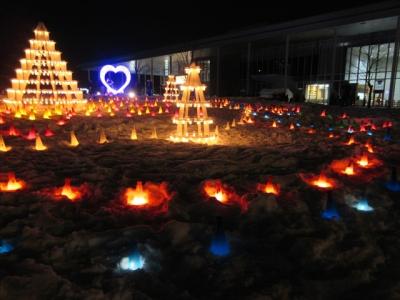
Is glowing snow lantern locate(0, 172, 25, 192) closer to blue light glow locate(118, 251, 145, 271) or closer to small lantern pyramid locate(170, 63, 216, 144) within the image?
blue light glow locate(118, 251, 145, 271)

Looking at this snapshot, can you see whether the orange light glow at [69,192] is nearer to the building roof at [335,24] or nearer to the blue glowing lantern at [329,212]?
the blue glowing lantern at [329,212]

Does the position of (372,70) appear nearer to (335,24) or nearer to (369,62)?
(369,62)

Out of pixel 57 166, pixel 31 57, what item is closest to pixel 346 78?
pixel 31 57

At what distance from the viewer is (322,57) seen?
33250 millimetres

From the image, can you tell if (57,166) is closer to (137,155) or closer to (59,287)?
(137,155)

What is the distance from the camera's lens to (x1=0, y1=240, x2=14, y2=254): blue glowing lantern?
3.54m

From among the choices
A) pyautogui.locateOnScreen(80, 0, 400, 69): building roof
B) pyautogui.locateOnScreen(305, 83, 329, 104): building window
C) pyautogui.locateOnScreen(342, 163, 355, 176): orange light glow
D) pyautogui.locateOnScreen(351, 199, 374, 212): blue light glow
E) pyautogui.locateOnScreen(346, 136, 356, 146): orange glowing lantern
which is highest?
pyautogui.locateOnScreen(80, 0, 400, 69): building roof

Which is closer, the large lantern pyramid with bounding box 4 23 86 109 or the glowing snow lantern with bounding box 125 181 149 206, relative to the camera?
the glowing snow lantern with bounding box 125 181 149 206

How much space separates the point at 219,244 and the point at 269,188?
1.89 m

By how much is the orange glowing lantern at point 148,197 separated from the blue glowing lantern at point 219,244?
45.1 inches

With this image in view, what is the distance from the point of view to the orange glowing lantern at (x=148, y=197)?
477 centimetres

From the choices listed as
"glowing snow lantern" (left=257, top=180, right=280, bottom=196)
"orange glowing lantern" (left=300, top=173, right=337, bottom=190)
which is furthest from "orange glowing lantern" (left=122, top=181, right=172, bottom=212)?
"orange glowing lantern" (left=300, top=173, right=337, bottom=190)

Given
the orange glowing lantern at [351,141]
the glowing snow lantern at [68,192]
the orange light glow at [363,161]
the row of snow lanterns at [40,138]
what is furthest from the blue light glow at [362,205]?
the row of snow lanterns at [40,138]

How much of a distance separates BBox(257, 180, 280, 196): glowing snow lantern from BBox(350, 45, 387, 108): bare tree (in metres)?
26.9
